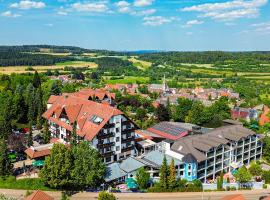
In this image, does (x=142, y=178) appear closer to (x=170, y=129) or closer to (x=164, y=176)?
(x=164, y=176)

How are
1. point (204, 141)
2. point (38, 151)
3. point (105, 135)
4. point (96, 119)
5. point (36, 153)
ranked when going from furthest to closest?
point (204, 141) → point (96, 119) → point (38, 151) → point (36, 153) → point (105, 135)

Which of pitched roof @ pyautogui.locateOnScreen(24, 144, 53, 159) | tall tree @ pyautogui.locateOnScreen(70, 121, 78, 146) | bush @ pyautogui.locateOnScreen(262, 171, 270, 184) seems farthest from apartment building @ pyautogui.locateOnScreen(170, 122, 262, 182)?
pitched roof @ pyautogui.locateOnScreen(24, 144, 53, 159)

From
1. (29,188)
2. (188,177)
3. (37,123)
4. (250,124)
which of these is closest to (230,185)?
(188,177)

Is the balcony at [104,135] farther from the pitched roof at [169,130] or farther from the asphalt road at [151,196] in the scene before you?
the pitched roof at [169,130]

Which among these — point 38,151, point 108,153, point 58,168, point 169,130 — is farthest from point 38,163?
point 169,130

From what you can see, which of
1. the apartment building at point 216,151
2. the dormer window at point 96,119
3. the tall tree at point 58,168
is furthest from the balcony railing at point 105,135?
the apartment building at point 216,151

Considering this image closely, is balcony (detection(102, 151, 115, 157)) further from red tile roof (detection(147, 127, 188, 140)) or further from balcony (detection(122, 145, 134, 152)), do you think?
red tile roof (detection(147, 127, 188, 140))

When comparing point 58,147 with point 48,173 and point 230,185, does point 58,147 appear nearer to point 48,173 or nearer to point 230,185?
point 48,173
